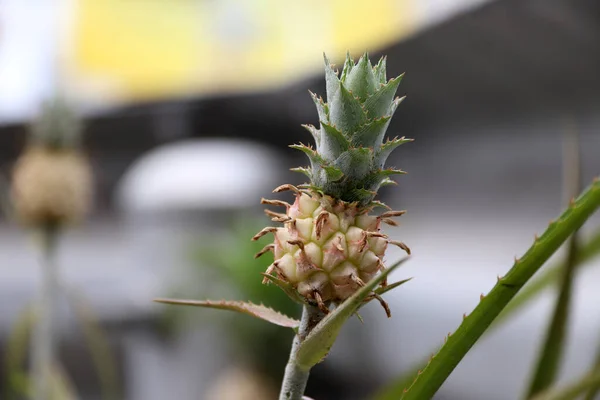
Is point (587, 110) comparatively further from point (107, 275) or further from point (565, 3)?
point (107, 275)

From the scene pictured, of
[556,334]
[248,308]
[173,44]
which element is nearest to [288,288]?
[248,308]

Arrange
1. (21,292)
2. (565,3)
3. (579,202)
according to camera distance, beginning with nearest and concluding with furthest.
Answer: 1. (579,202)
2. (565,3)
3. (21,292)

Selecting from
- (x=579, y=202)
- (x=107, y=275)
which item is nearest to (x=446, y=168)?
(x=579, y=202)

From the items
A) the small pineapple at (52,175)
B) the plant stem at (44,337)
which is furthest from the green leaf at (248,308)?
the small pineapple at (52,175)

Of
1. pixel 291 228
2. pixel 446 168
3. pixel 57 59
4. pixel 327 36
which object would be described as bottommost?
pixel 291 228

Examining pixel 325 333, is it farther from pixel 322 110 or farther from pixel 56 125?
pixel 56 125

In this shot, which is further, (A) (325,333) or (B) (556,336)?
(B) (556,336)

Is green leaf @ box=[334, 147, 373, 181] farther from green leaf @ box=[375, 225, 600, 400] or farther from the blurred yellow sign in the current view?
the blurred yellow sign

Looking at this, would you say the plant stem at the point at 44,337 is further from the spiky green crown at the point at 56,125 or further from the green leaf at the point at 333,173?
the green leaf at the point at 333,173
